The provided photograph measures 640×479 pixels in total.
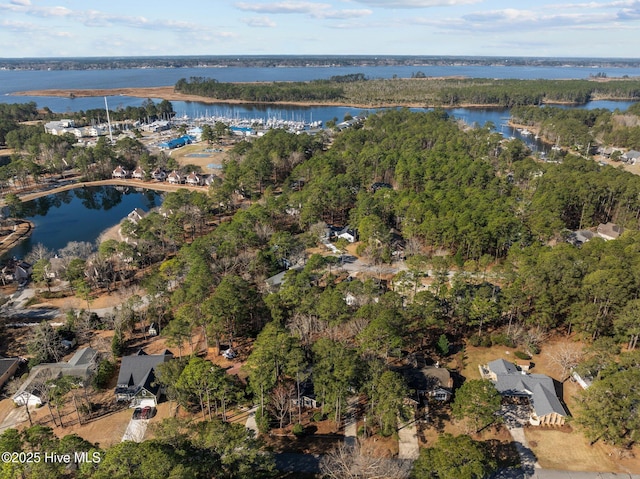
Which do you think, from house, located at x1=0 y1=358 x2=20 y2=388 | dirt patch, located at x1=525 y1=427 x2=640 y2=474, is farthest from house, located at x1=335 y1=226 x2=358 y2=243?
house, located at x1=0 y1=358 x2=20 y2=388

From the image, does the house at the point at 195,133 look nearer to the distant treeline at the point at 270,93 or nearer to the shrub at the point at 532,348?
the distant treeline at the point at 270,93

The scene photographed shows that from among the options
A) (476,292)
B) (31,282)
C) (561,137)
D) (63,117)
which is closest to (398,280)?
(476,292)

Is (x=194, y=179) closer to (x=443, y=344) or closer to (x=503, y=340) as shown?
(x=443, y=344)

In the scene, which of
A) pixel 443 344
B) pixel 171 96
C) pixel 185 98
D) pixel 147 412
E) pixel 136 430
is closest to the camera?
pixel 136 430

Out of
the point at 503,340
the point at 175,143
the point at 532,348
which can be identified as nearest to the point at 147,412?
the point at 503,340

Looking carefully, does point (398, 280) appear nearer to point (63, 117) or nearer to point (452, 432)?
point (452, 432)

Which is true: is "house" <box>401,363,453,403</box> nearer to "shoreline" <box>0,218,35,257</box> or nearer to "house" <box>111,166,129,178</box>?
"shoreline" <box>0,218,35,257</box>
